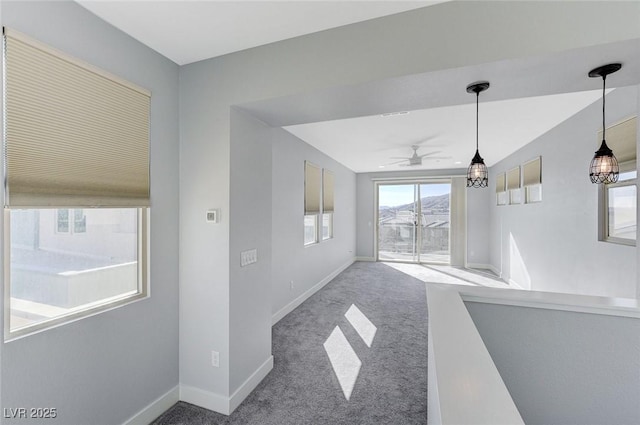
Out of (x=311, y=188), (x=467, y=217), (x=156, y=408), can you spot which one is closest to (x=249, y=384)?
(x=156, y=408)

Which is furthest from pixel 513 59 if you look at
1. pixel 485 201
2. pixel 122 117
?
pixel 485 201

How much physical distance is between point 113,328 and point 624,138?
4.27m

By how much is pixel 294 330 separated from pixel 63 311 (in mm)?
2344

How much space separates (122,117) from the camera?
67.8 inches

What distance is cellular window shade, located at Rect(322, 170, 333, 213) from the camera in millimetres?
5266

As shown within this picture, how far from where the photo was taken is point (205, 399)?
6.69 feet

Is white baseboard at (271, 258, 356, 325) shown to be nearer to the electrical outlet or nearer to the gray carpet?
the gray carpet

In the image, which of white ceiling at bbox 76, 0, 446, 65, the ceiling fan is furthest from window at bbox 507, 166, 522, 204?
white ceiling at bbox 76, 0, 446, 65

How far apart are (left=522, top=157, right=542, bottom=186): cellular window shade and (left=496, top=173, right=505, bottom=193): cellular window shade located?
1208mm

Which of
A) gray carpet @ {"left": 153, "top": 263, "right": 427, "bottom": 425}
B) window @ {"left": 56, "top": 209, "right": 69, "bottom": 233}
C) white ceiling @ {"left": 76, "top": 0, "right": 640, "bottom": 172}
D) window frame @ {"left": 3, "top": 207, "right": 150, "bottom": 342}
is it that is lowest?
gray carpet @ {"left": 153, "top": 263, "right": 427, "bottom": 425}

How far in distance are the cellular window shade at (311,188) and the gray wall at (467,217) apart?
3066 mm

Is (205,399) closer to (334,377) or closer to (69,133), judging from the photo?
(334,377)

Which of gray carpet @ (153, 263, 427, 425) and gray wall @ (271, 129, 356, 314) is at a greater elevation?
gray wall @ (271, 129, 356, 314)

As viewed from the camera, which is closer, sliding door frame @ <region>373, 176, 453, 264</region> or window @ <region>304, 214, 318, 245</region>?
window @ <region>304, 214, 318, 245</region>
